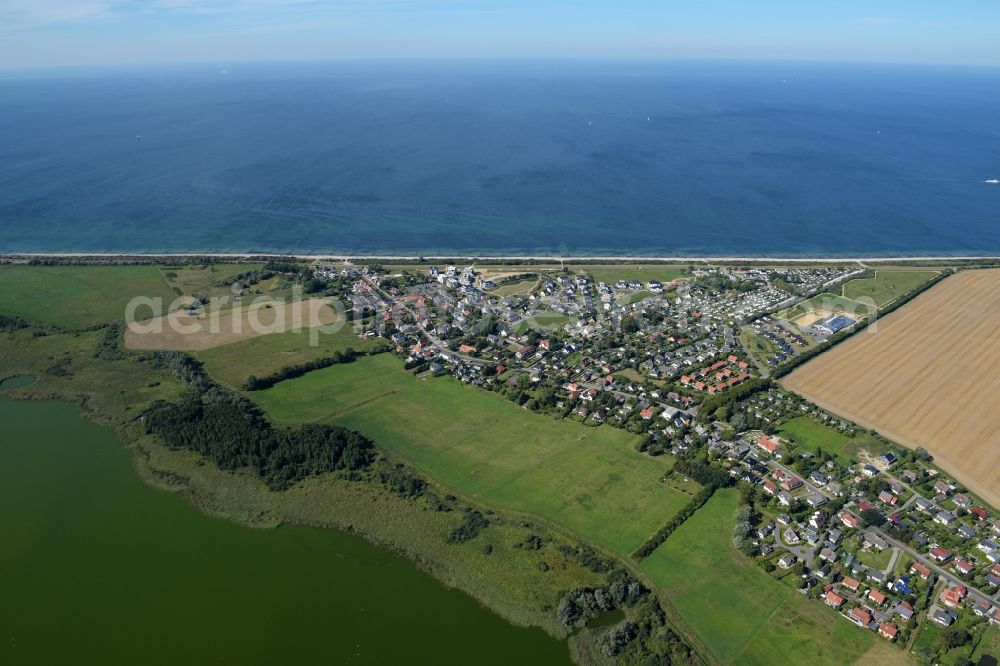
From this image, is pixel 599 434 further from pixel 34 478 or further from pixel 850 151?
pixel 850 151

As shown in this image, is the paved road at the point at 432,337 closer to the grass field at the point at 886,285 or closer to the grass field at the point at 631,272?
the grass field at the point at 631,272

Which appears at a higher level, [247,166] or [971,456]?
[247,166]

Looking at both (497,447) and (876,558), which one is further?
(497,447)

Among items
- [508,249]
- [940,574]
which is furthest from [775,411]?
[508,249]

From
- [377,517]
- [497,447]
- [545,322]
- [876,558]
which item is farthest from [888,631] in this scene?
[545,322]

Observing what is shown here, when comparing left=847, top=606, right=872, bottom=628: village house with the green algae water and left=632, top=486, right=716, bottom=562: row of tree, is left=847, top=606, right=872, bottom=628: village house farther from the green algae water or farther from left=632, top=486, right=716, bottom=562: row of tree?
the green algae water

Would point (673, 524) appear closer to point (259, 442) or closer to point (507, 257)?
point (259, 442)
